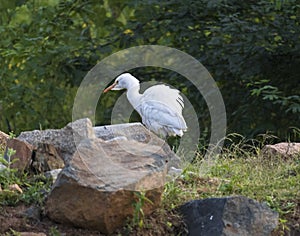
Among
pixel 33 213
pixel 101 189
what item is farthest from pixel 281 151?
pixel 33 213

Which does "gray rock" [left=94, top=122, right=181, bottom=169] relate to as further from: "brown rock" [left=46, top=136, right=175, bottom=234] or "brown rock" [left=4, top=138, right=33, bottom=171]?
"brown rock" [left=46, top=136, right=175, bottom=234]

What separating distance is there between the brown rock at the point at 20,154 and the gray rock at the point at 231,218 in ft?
3.92

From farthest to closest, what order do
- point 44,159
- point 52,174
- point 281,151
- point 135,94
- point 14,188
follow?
point 135,94
point 281,151
point 44,159
point 52,174
point 14,188

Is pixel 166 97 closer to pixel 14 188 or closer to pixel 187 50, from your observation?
pixel 14 188

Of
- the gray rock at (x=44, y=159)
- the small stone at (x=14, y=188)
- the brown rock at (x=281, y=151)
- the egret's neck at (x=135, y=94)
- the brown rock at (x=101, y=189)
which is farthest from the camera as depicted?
the egret's neck at (x=135, y=94)

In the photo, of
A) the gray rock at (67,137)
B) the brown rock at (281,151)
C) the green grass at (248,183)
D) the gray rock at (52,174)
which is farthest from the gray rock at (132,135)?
the brown rock at (281,151)

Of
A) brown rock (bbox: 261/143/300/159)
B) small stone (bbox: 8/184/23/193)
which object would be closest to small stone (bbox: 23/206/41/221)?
small stone (bbox: 8/184/23/193)

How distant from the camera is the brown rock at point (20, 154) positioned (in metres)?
5.28

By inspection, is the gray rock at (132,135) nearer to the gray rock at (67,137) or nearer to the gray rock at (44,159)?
the gray rock at (67,137)

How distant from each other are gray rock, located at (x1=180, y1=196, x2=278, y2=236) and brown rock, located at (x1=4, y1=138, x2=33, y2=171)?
1.19 m

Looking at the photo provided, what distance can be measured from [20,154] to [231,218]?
150cm

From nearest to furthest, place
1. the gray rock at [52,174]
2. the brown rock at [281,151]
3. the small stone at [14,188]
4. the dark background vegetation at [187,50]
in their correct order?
the small stone at [14,188] → the gray rock at [52,174] → the brown rock at [281,151] → the dark background vegetation at [187,50]

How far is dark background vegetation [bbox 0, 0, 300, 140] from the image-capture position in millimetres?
10547

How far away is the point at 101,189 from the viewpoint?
14.9ft
